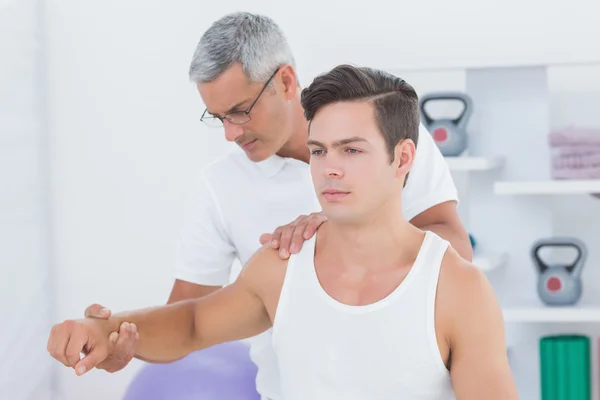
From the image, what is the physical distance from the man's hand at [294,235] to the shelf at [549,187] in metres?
1.46

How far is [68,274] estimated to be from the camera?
387 centimetres

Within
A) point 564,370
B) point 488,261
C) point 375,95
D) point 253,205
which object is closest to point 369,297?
point 375,95

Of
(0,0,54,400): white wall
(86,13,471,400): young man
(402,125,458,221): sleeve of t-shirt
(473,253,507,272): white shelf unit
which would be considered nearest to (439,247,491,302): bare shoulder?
(86,13,471,400): young man

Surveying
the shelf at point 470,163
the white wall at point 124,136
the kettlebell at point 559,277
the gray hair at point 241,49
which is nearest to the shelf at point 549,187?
the shelf at point 470,163

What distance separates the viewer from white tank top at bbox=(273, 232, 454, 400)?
153 centimetres

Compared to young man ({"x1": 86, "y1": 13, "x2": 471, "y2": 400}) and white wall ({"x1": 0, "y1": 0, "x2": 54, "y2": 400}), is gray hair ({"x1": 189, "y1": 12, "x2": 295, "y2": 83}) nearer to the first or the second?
young man ({"x1": 86, "y1": 13, "x2": 471, "y2": 400})

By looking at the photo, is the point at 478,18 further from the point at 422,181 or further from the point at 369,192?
the point at 369,192

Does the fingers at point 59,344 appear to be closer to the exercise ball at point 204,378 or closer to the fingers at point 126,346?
the fingers at point 126,346

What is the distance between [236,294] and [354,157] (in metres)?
0.36

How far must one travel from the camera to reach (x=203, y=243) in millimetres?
2137

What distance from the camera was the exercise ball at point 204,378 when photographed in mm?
2654

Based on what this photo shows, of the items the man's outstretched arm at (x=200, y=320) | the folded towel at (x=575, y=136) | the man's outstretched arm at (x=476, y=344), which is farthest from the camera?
the folded towel at (x=575, y=136)

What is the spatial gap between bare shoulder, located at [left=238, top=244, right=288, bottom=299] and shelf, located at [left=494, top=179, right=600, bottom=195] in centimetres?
151

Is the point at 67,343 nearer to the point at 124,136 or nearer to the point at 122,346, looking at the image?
the point at 122,346
